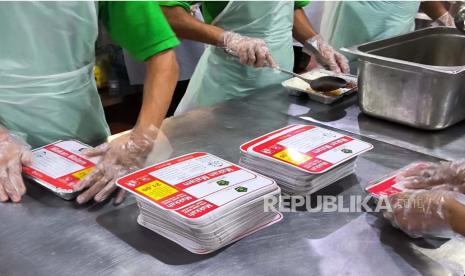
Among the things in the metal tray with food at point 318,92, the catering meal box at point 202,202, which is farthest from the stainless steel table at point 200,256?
the metal tray with food at point 318,92

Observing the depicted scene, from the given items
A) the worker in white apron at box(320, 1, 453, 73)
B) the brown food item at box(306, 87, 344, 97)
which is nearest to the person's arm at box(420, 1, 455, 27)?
the worker in white apron at box(320, 1, 453, 73)

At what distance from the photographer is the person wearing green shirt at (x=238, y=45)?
1.61m

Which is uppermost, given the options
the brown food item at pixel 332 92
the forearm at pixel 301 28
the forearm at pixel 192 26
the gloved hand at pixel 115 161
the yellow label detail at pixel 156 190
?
the forearm at pixel 192 26

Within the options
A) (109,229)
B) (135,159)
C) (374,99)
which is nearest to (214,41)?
(374,99)

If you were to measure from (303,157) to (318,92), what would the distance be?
1.94 feet

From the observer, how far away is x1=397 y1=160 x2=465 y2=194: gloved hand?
95 cm

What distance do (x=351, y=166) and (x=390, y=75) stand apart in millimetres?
354

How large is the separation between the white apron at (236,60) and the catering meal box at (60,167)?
28.5 inches

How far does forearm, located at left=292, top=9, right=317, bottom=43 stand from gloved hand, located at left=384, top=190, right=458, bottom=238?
120cm

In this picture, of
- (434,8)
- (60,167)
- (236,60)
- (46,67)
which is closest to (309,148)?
(60,167)

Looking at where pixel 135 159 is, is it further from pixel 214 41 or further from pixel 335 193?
pixel 214 41

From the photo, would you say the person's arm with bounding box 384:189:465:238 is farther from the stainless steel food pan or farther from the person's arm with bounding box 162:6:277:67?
the person's arm with bounding box 162:6:277:67

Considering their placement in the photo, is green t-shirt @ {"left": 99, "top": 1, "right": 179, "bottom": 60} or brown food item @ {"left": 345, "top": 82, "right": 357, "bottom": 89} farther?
brown food item @ {"left": 345, "top": 82, "right": 357, "bottom": 89}

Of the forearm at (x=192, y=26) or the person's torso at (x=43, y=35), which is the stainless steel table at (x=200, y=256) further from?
the forearm at (x=192, y=26)
